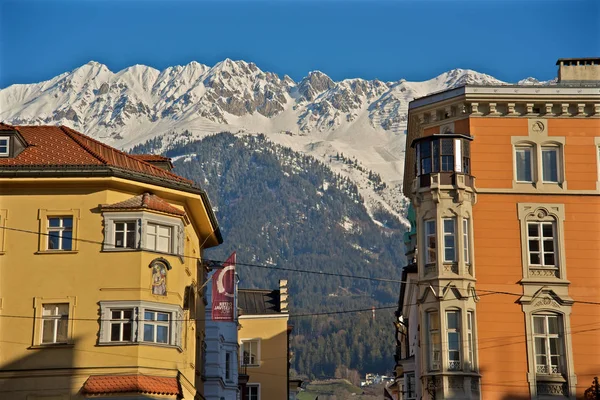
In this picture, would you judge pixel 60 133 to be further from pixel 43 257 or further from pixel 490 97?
pixel 490 97

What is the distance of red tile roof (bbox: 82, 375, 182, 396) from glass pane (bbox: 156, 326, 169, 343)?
2001 millimetres

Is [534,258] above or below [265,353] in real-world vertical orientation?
below

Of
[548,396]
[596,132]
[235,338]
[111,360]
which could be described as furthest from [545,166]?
[235,338]

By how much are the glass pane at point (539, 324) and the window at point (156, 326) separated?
1789cm

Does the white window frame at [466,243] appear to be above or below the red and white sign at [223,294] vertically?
above

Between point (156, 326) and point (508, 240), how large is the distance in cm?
1808

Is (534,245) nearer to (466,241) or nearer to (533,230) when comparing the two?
(533,230)

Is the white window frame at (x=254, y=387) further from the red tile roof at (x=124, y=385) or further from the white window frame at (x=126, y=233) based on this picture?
the red tile roof at (x=124, y=385)

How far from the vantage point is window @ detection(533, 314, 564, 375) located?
2272 inches

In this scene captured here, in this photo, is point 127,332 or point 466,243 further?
point 466,243

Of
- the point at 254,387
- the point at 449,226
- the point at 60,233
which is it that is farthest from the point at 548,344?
the point at 254,387

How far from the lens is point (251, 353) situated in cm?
10919

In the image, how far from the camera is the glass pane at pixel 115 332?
5328 centimetres

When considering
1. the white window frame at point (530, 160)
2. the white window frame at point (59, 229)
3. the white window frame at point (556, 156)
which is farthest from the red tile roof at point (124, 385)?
the white window frame at point (556, 156)
